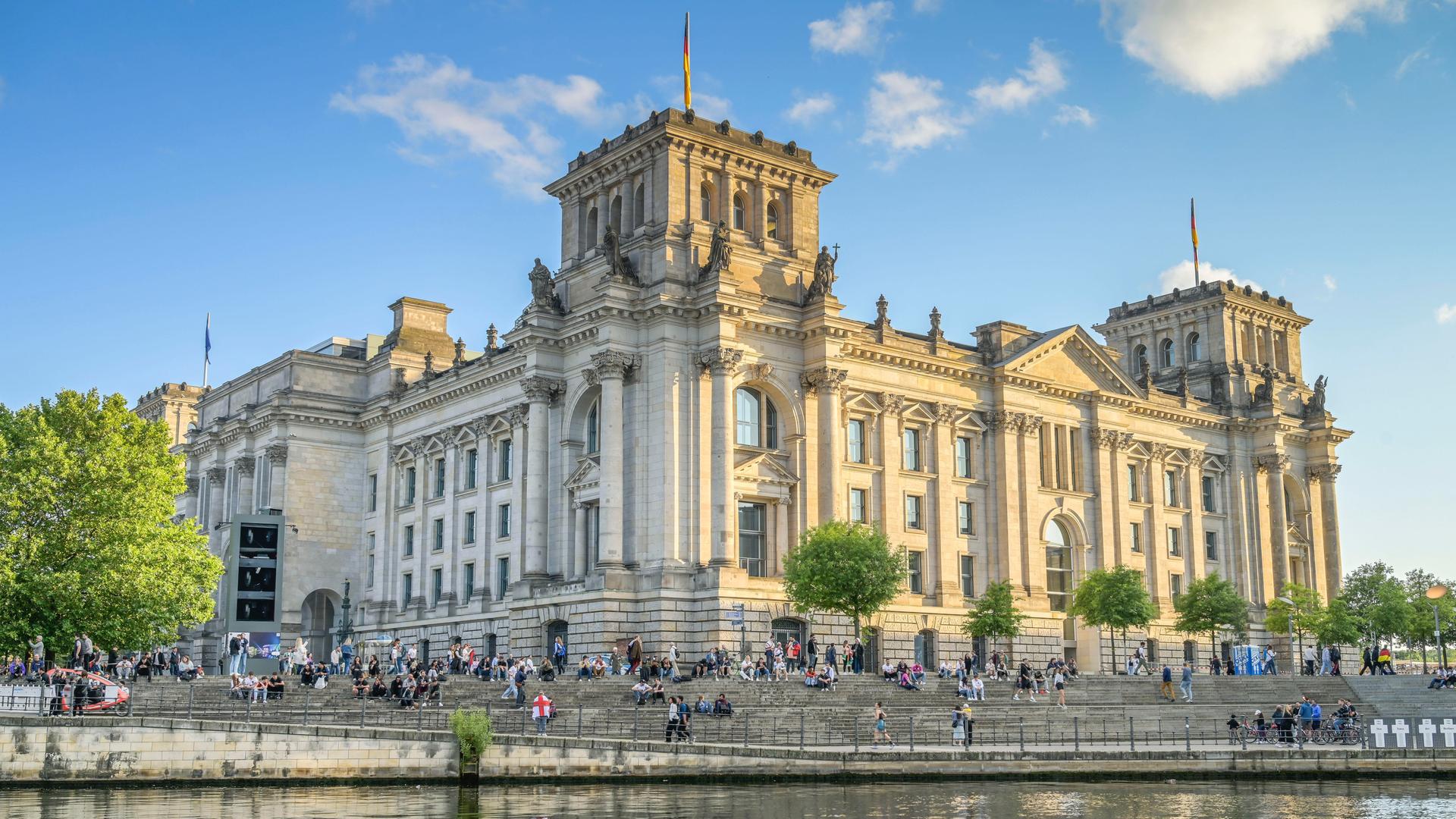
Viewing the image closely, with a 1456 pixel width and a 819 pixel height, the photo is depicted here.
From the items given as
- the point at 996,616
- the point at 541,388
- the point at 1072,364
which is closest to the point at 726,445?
the point at 541,388

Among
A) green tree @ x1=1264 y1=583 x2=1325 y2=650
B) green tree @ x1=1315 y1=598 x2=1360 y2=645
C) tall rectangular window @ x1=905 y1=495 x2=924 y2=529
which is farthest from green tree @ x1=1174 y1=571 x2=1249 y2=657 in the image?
tall rectangular window @ x1=905 y1=495 x2=924 y2=529

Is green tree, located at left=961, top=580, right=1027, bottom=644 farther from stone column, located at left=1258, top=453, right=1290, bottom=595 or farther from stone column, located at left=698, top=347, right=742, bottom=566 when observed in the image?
stone column, located at left=1258, top=453, right=1290, bottom=595

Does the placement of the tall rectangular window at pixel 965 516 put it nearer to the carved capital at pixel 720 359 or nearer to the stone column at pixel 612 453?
the carved capital at pixel 720 359

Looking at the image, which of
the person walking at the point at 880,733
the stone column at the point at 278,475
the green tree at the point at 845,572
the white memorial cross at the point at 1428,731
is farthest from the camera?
the stone column at the point at 278,475

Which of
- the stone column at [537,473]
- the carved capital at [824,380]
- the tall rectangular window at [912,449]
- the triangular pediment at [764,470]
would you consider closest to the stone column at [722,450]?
the triangular pediment at [764,470]

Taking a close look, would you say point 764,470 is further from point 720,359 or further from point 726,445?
point 720,359

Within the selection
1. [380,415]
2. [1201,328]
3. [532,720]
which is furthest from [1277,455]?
[532,720]

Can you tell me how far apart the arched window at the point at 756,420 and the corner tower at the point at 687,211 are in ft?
15.4

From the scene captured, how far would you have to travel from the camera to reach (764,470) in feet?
214

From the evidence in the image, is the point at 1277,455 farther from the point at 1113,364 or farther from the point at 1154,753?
the point at 1154,753

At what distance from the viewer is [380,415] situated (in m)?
85.2

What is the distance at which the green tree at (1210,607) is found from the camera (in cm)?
7538

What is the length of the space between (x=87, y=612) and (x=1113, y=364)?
5175 cm

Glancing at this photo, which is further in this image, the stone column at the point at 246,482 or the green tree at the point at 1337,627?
the stone column at the point at 246,482
